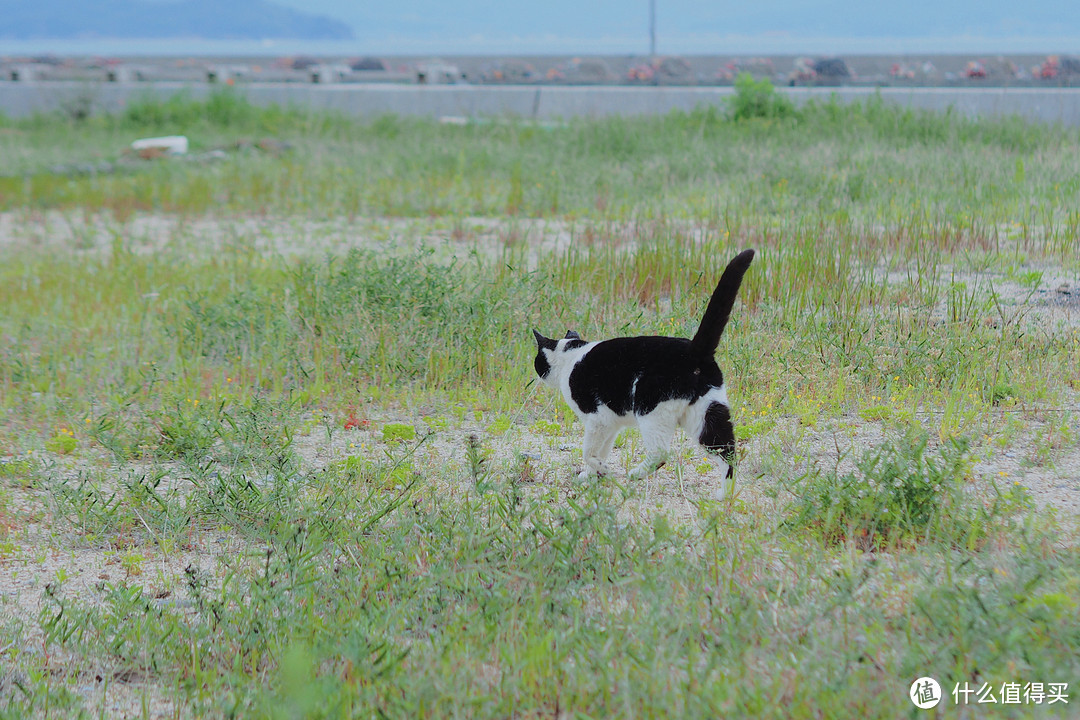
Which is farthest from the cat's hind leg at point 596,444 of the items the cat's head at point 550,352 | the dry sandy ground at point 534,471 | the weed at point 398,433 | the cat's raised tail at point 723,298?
the weed at point 398,433

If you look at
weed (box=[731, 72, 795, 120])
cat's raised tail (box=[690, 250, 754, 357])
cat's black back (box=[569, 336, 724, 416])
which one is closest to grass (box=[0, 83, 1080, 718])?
cat's black back (box=[569, 336, 724, 416])

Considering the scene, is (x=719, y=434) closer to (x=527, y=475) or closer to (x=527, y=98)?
(x=527, y=475)

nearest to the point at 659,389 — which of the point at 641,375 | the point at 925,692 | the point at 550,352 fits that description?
the point at 641,375

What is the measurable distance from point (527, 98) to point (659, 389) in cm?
1494

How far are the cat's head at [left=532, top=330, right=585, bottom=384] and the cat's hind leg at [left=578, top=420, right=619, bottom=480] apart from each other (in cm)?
40

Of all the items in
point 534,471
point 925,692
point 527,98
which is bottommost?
point 534,471

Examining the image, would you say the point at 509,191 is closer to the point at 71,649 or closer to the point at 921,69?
the point at 71,649

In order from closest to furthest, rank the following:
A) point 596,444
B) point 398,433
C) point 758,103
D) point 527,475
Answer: point 596,444 → point 527,475 → point 398,433 → point 758,103

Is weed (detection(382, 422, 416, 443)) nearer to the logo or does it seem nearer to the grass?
the grass

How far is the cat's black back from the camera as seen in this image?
11.7 feet

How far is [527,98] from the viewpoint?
57.9 feet

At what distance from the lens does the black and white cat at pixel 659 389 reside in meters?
Answer: 3.52

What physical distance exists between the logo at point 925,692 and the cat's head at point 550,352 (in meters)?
2.09

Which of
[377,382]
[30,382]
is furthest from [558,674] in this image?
[30,382]
